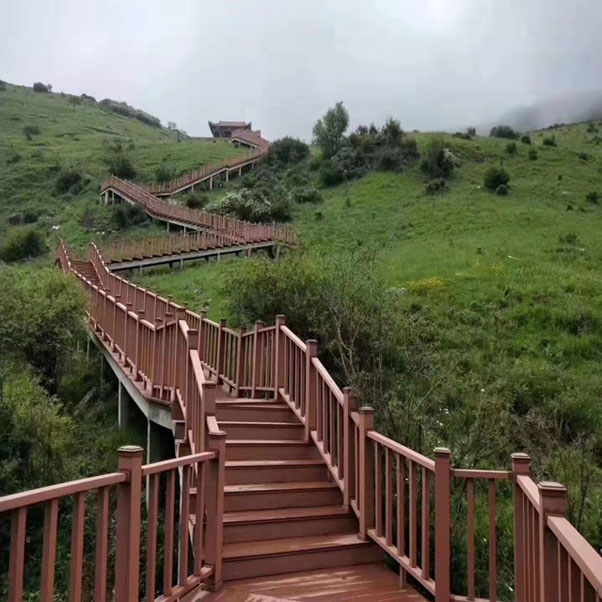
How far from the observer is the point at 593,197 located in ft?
89.2

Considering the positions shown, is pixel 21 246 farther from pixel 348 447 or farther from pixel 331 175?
pixel 348 447

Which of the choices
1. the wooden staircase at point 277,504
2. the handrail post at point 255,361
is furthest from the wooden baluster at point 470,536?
the handrail post at point 255,361

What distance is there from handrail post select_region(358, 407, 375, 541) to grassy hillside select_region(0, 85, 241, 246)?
29.8 m

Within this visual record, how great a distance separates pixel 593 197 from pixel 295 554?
27.6 meters

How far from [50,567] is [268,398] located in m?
5.08

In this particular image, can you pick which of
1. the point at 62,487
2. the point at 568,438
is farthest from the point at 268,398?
the point at 62,487

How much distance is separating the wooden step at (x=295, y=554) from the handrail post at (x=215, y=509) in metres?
0.26

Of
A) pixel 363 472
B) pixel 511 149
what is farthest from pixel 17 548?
pixel 511 149

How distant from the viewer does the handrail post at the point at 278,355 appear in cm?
716

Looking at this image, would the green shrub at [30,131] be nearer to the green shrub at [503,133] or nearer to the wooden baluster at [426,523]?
the green shrub at [503,133]

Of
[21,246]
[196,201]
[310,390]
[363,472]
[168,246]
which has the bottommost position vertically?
[363,472]

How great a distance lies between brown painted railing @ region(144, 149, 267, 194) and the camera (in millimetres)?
39094

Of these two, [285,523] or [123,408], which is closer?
[285,523]

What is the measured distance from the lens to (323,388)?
5.86 m
